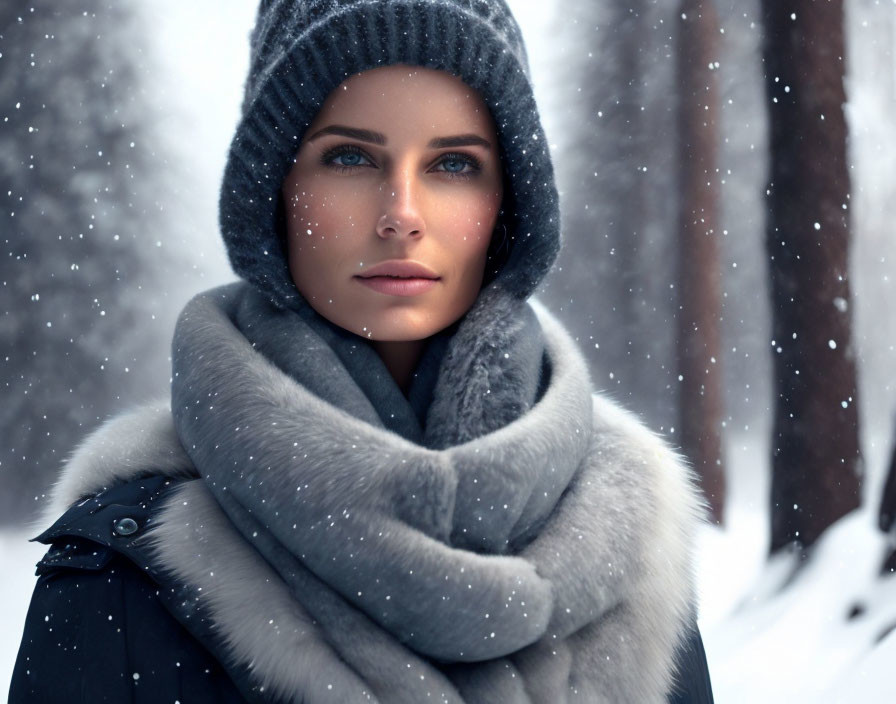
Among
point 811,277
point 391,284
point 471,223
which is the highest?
point 471,223

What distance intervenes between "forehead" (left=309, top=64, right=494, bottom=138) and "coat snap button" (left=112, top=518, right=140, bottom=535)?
75 centimetres

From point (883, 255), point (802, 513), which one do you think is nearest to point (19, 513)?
point (802, 513)

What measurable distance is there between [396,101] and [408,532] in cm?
74

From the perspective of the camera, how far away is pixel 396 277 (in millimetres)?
1708

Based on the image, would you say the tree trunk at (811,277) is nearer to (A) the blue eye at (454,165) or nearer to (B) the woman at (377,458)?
(B) the woman at (377,458)

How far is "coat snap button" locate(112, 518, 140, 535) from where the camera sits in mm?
1562

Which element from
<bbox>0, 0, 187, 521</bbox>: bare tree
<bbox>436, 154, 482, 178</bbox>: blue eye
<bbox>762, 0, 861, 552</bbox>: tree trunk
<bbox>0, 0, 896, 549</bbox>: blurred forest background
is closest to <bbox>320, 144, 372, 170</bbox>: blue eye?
<bbox>436, 154, 482, 178</bbox>: blue eye

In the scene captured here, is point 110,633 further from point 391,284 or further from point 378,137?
point 378,137

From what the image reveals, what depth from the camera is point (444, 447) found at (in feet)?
5.70

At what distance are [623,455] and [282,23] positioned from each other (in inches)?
40.3

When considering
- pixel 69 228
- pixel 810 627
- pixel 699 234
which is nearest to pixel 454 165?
pixel 810 627

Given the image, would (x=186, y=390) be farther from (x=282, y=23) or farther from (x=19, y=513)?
(x=19, y=513)

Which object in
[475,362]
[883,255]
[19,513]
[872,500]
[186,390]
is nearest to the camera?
[186,390]

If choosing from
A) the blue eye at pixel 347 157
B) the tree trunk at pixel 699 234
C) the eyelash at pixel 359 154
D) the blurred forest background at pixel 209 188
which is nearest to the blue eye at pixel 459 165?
the eyelash at pixel 359 154
